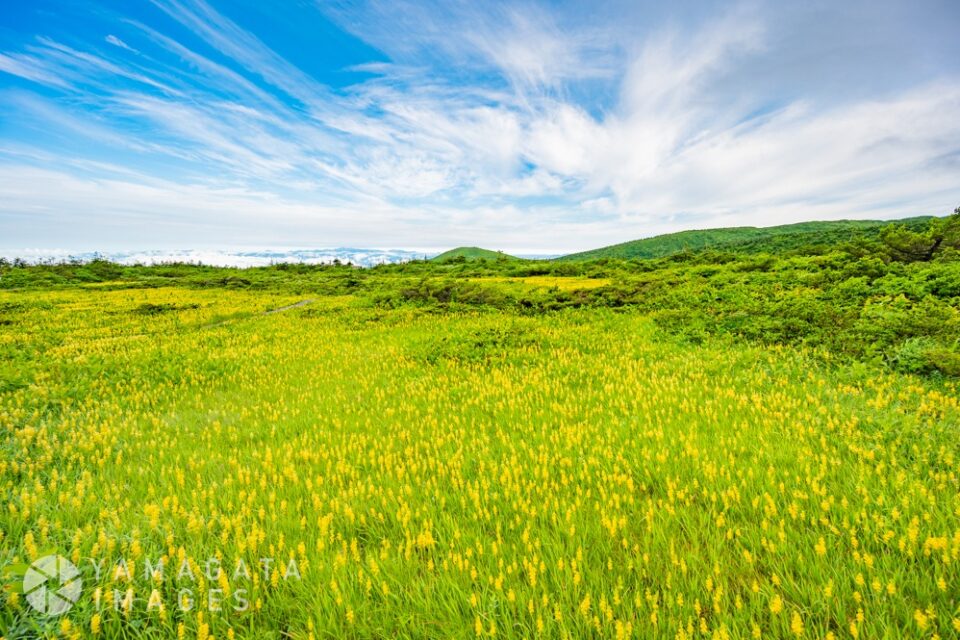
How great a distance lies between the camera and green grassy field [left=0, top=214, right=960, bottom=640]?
118 inches

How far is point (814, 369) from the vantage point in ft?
29.0

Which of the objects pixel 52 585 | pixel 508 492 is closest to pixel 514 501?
pixel 508 492

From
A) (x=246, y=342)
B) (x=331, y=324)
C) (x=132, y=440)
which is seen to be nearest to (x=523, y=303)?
(x=331, y=324)

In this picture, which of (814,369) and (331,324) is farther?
(331,324)

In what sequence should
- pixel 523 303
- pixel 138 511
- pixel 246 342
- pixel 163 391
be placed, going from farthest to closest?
pixel 523 303 → pixel 246 342 → pixel 163 391 → pixel 138 511

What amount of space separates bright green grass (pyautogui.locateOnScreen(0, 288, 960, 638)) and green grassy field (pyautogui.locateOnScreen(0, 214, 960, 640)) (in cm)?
3

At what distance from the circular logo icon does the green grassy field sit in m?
0.03

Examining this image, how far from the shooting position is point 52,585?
3.21m

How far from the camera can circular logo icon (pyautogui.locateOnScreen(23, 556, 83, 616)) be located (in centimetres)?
306

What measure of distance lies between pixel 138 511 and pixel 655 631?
5.17 metres

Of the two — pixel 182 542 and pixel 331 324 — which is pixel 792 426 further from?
pixel 331 324

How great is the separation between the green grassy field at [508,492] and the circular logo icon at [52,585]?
0.10ft

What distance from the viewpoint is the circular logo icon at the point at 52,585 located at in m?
3.06

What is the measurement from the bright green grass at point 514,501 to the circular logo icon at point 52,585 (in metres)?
0.09
